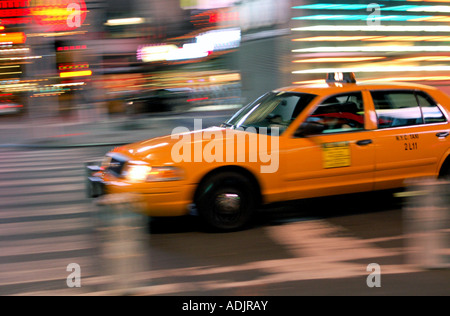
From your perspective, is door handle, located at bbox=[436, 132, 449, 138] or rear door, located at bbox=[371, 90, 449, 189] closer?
rear door, located at bbox=[371, 90, 449, 189]

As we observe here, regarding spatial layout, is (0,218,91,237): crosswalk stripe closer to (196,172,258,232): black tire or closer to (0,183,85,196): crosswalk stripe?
(196,172,258,232): black tire

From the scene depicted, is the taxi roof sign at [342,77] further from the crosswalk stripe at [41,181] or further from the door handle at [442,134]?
the crosswalk stripe at [41,181]

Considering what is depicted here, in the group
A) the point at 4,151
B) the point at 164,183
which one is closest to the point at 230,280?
the point at 164,183

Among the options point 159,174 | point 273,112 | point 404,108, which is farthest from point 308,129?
point 159,174

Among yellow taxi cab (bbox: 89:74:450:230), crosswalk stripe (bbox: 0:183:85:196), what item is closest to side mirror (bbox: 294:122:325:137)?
yellow taxi cab (bbox: 89:74:450:230)

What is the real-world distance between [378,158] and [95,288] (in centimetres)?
357

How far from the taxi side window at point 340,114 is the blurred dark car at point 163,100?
1119 cm

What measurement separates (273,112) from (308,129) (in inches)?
27.7

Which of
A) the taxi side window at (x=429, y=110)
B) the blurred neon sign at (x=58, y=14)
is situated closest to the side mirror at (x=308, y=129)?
the taxi side window at (x=429, y=110)

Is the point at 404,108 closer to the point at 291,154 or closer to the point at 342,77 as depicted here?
the point at 342,77

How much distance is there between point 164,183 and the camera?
587cm

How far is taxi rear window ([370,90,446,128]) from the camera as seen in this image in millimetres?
6766

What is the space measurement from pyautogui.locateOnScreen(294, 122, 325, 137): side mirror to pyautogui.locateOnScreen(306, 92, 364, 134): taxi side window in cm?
13
